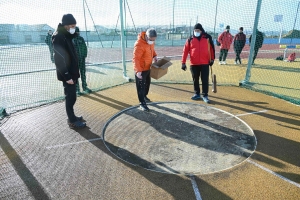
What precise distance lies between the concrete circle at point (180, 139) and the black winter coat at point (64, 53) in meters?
1.46

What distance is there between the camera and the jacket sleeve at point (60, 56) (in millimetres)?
3854

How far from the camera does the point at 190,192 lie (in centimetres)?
279

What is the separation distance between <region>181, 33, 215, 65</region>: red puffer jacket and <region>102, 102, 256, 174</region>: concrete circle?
131 centimetres

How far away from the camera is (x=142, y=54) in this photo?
5.09m

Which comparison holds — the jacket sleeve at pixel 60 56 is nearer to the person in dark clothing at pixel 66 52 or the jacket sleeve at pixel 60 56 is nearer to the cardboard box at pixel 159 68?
the person in dark clothing at pixel 66 52

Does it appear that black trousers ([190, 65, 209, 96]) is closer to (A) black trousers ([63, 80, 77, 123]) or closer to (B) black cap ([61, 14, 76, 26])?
(A) black trousers ([63, 80, 77, 123])

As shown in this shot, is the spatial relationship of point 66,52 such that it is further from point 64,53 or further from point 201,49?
point 201,49

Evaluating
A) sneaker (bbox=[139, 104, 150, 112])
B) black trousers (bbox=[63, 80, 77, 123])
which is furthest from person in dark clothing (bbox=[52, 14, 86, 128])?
sneaker (bbox=[139, 104, 150, 112])

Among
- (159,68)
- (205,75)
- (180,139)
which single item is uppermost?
(159,68)

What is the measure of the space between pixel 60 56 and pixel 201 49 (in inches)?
141

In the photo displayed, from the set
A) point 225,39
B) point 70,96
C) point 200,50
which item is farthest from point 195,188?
point 225,39

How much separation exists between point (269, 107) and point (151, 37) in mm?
3753

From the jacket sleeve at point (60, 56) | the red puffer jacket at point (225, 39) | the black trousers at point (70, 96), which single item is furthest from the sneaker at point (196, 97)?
the red puffer jacket at point (225, 39)

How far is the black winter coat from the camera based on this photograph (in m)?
3.87
